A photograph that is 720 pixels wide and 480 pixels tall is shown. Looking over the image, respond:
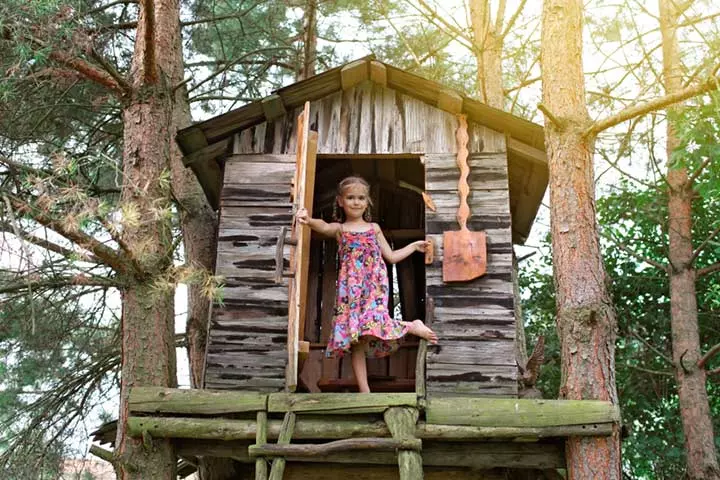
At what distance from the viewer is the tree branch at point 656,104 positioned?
5797 millimetres

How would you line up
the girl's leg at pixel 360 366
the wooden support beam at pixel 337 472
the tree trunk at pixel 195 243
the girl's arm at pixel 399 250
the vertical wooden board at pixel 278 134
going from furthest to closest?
the tree trunk at pixel 195 243 < the vertical wooden board at pixel 278 134 < the girl's arm at pixel 399 250 < the wooden support beam at pixel 337 472 < the girl's leg at pixel 360 366

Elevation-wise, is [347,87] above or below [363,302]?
above

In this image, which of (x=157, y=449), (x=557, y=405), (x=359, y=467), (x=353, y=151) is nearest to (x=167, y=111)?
(x=353, y=151)

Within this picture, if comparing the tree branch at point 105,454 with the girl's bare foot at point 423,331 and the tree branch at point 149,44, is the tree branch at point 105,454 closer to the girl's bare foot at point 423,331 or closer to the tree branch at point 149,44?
the girl's bare foot at point 423,331

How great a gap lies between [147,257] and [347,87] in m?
2.81

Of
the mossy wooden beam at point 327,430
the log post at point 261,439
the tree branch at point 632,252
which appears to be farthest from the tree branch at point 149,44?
the tree branch at point 632,252

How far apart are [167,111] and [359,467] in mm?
3251

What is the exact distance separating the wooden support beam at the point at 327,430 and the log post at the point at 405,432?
0.36ft

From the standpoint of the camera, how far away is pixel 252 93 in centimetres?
1153

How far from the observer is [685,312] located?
966 cm

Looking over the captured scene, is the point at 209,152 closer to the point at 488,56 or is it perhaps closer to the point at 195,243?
the point at 195,243

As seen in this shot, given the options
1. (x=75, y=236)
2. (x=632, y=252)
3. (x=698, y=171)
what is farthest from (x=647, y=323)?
(x=75, y=236)

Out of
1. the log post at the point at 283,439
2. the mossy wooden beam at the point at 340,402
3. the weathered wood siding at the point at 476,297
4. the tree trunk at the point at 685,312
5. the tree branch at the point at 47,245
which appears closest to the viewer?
the tree branch at the point at 47,245

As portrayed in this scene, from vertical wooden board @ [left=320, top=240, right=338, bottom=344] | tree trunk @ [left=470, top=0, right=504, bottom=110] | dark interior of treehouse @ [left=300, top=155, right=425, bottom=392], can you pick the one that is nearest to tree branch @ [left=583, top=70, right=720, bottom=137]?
dark interior of treehouse @ [left=300, top=155, right=425, bottom=392]
